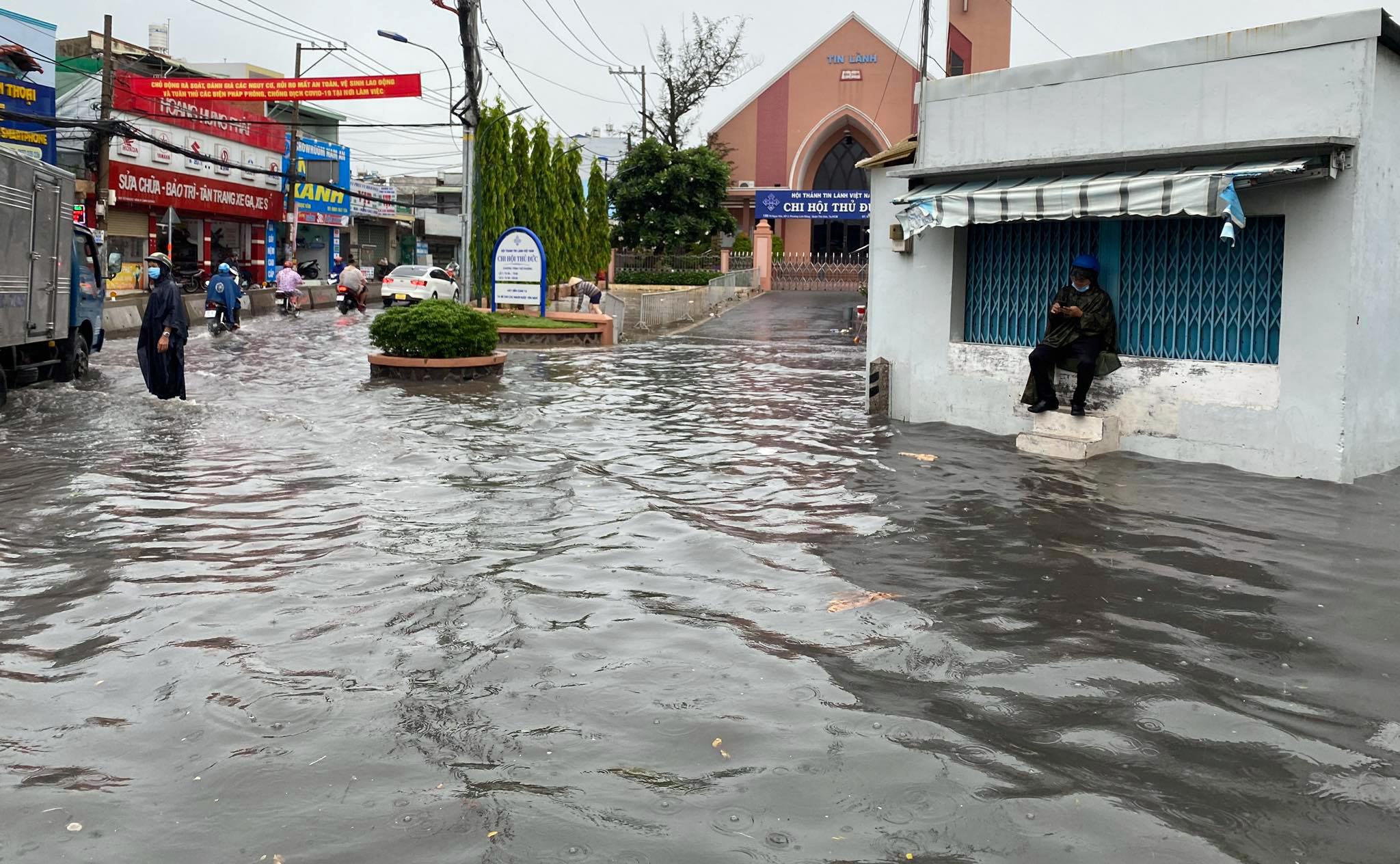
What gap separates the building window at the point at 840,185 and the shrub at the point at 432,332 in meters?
37.8

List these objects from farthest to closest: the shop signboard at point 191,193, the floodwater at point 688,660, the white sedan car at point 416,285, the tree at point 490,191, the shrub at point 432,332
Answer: the shop signboard at point 191,193, the white sedan car at point 416,285, the tree at point 490,191, the shrub at point 432,332, the floodwater at point 688,660

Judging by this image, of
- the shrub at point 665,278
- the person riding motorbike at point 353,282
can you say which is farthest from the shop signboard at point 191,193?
the shrub at point 665,278

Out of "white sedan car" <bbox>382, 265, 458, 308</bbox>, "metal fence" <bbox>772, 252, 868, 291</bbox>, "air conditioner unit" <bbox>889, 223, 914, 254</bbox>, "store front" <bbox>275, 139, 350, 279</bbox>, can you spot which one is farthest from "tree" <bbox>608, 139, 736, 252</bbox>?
"air conditioner unit" <bbox>889, 223, 914, 254</bbox>

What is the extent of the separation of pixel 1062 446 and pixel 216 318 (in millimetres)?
20477

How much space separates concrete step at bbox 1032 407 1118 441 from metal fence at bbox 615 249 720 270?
37531 mm

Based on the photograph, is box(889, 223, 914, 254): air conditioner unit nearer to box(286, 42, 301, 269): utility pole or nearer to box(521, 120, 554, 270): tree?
box(521, 120, 554, 270): tree

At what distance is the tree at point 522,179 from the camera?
106 feet

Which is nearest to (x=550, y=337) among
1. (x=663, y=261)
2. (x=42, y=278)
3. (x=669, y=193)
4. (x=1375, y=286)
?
(x=42, y=278)

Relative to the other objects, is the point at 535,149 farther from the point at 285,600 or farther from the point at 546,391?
the point at 285,600

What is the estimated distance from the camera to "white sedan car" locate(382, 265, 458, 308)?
119 feet

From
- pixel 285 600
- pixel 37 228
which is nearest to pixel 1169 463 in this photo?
pixel 285 600

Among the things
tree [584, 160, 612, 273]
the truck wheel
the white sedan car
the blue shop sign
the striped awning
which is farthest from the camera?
the blue shop sign

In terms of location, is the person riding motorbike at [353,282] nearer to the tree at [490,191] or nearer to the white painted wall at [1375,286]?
the tree at [490,191]

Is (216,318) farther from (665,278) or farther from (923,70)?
(665,278)
